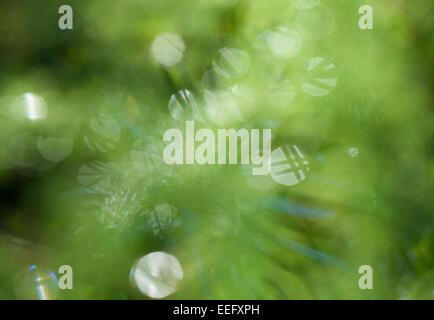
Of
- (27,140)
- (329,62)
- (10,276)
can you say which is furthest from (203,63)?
(10,276)

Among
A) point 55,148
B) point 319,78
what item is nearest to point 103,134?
point 55,148

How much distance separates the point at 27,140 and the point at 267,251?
39 cm

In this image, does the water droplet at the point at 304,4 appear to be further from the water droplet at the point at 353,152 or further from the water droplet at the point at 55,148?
the water droplet at the point at 55,148

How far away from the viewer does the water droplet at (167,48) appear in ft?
1.77

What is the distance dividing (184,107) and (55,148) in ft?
0.66

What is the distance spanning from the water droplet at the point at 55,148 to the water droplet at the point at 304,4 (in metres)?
0.39

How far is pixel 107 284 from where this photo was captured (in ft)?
1.74

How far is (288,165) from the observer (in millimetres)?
538

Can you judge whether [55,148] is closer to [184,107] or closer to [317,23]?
[184,107]

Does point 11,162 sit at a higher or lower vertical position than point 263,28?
lower

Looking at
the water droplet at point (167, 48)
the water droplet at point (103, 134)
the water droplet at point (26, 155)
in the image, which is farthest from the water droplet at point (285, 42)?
the water droplet at point (26, 155)

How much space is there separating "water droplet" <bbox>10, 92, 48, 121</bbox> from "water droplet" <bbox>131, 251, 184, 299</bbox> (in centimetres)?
26

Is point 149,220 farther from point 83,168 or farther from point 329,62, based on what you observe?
point 329,62
